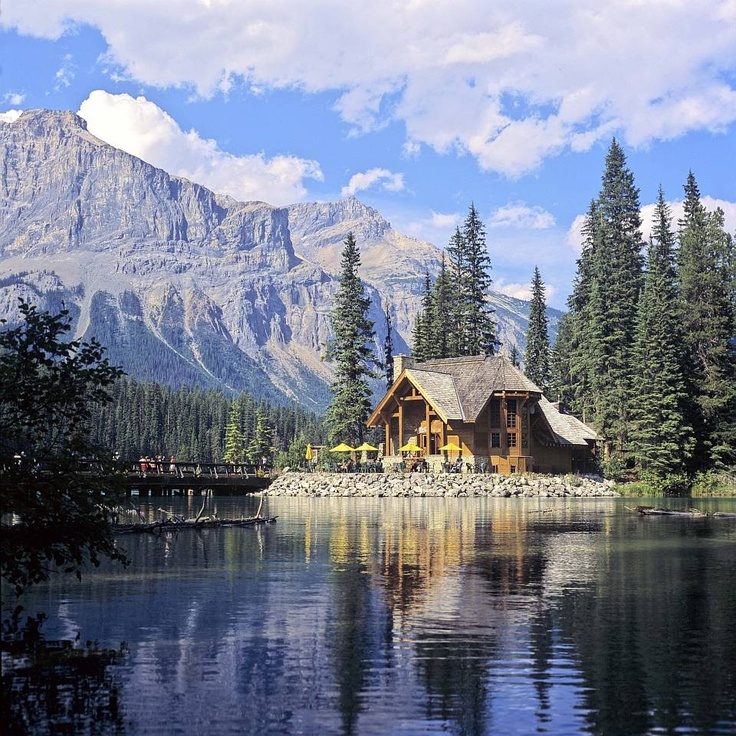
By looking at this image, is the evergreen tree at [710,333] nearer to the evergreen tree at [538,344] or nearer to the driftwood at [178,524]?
the evergreen tree at [538,344]

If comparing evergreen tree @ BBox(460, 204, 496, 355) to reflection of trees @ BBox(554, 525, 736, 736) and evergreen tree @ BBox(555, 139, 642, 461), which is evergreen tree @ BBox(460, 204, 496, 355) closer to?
evergreen tree @ BBox(555, 139, 642, 461)

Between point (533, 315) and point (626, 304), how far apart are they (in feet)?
95.5

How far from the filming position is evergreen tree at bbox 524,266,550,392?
10050cm

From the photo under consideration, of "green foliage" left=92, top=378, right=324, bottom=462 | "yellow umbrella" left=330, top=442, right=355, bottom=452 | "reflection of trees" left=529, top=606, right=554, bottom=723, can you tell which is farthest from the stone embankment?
"green foliage" left=92, top=378, right=324, bottom=462

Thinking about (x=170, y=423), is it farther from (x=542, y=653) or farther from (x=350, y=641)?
(x=542, y=653)

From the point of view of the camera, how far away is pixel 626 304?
254 ft

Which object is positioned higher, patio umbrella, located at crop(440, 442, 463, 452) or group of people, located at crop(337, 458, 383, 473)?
patio umbrella, located at crop(440, 442, 463, 452)

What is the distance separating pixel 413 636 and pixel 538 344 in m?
88.6

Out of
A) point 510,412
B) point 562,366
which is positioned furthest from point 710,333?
point 562,366

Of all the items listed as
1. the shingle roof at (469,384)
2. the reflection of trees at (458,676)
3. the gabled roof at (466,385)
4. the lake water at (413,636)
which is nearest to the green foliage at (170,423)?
the gabled roof at (466,385)

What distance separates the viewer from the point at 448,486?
2438 inches

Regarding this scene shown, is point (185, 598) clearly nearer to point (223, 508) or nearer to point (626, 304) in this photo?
point (223, 508)

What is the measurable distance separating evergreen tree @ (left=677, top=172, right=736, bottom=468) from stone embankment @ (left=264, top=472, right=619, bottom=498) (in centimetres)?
785

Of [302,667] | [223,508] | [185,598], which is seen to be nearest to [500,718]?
[302,667]
